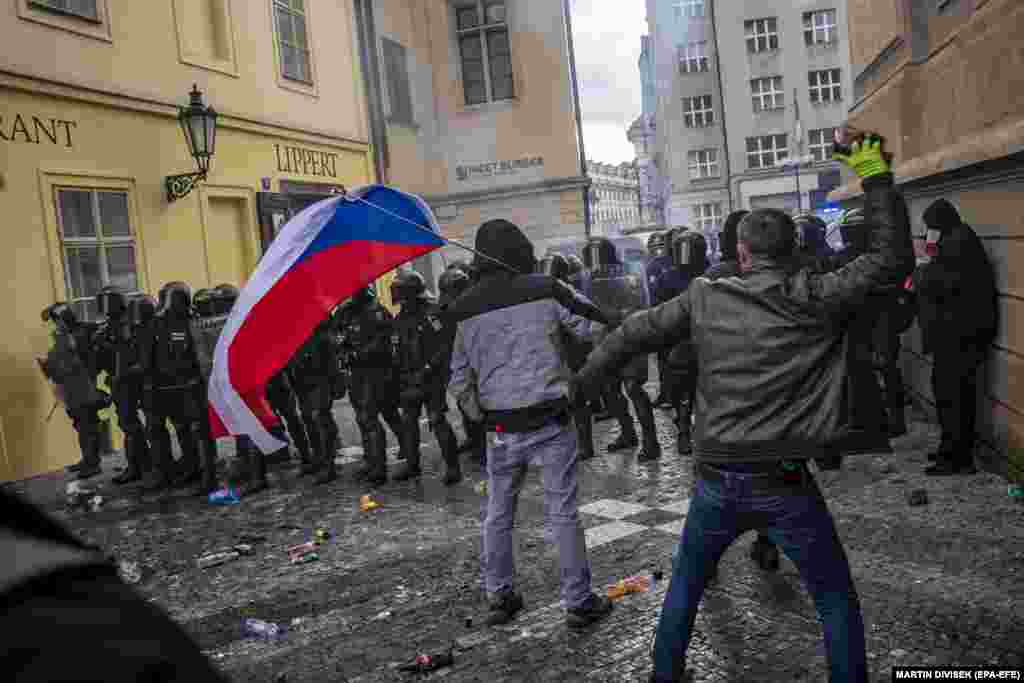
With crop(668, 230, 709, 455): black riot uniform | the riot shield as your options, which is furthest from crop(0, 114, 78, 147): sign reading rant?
crop(668, 230, 709, 455): black riot uniform

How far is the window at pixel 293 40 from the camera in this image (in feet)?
48.4

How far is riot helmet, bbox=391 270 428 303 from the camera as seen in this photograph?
8227mm

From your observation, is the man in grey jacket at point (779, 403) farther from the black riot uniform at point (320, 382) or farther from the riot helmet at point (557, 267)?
the riot helmet at point (557, 267)

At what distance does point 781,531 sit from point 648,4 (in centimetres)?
5821

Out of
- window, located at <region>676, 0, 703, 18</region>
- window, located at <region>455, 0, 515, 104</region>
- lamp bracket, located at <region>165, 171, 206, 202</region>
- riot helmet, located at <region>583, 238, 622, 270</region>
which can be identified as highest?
window, located at <region>676, 0, 703, 18</region>

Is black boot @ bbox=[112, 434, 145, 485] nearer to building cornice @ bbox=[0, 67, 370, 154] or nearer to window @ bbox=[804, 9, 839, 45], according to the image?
building cornice @ bbox=[0, 67, 370, 154]

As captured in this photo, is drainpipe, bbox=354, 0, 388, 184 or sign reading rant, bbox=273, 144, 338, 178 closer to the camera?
sign reading rant, bbox=273, 144, 338, 178

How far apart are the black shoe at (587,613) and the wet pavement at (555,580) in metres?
0.06

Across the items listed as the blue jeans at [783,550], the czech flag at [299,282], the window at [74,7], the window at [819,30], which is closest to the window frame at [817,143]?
the window at [819,30]

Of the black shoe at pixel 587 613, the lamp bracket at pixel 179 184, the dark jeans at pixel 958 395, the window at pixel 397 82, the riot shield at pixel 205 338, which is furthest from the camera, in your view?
the window at pixel 397 82

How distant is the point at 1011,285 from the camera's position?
6.11 m

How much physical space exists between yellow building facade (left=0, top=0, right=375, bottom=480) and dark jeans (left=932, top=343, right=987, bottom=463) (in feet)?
29.2

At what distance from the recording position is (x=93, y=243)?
424 inches

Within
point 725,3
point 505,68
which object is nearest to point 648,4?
point 725,3
